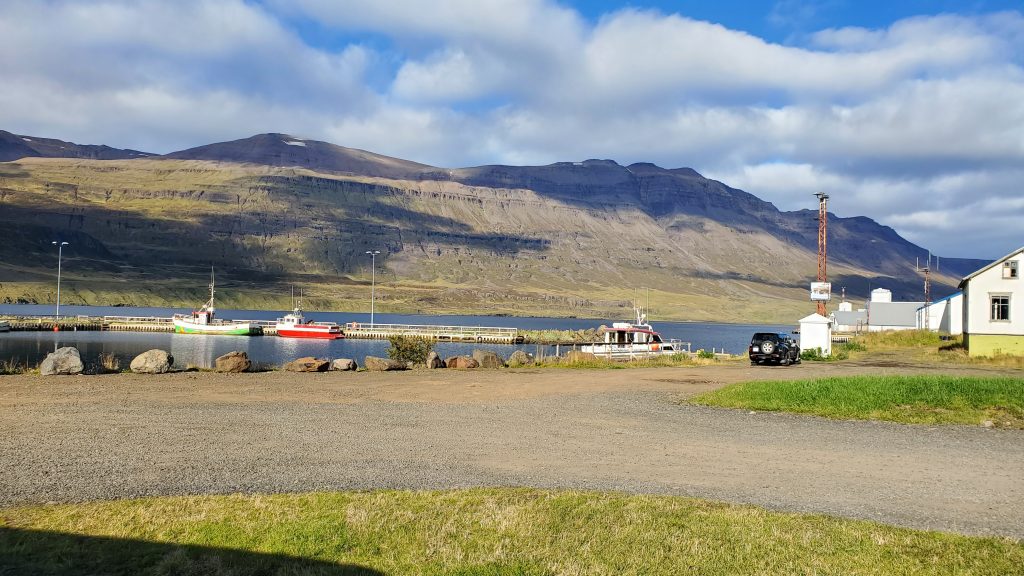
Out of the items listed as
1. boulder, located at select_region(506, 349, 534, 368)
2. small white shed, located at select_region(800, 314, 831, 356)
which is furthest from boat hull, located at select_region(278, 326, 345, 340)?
small white shed, located at select_region(800, 314, 831, 356)

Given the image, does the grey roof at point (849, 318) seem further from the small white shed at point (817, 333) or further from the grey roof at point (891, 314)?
the small white shed at point (817, 333)

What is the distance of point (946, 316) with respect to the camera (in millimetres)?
77750

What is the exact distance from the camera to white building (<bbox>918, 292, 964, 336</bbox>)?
2687 inches

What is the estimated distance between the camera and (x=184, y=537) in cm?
788

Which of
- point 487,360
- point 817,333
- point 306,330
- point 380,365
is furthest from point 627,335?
point 306,330

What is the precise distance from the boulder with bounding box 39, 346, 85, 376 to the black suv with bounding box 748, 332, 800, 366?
1185 inches

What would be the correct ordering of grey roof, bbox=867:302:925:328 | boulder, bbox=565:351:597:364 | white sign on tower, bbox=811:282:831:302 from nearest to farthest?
boulder, bbox=565:351:597:364 → white sign on tower, bbox=811:282:831:302 → grey roof, bbox=867:302:925:328

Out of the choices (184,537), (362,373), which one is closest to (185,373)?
(362,373)

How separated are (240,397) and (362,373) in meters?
9.55

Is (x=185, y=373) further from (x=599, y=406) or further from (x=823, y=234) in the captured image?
(x=823, y=234)

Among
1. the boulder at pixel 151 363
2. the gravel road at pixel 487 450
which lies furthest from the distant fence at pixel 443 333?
the gravel road at pixel 487 450

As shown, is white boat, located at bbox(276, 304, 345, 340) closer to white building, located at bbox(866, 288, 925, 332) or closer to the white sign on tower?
the white sign on tower

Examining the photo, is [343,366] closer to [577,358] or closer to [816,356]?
[577,358]

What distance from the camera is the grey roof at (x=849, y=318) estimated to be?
122238mm
